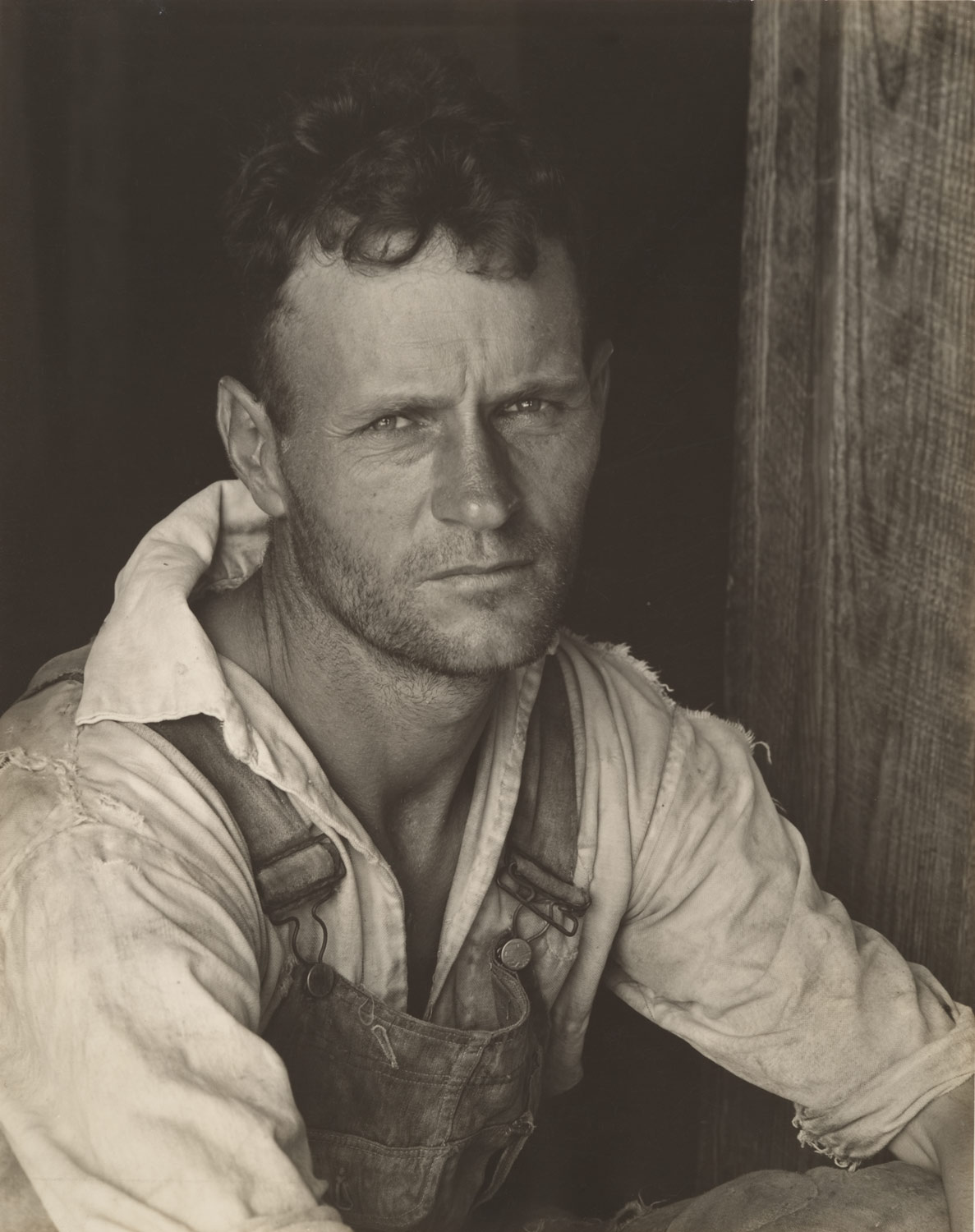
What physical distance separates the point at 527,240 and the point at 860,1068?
1024 mm

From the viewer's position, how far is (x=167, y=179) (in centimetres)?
143

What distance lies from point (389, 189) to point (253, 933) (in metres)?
0.73

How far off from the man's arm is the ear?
1.01 metres

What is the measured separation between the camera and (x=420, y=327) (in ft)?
4.30

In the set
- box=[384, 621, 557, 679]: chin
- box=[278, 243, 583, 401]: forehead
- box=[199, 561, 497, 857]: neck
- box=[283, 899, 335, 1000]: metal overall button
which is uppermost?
box=[278, 243, 583, 401]: forehead

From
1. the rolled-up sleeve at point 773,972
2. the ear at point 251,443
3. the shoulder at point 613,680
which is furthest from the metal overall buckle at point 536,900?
the ear at point 251,443

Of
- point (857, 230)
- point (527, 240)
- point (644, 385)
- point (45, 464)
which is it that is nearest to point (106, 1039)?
point (45, 464)

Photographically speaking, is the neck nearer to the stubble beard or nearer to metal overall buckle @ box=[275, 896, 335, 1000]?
the stubble beard

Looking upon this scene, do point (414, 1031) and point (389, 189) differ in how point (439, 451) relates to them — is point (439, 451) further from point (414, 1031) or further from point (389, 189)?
point (414, 1031)

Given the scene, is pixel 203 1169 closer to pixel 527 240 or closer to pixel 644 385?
pixel 527 240

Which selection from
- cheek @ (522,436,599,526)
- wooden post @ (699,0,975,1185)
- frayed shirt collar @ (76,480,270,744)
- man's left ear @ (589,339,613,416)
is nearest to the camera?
frayed shirt collar @ (76,480,270,744)

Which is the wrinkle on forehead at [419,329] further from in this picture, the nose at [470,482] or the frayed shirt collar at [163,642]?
the frayed shirt collar at [163,642]

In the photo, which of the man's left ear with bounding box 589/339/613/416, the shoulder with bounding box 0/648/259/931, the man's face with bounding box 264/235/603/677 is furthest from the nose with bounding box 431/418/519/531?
the shoulder with bounding box 0/648/259/931

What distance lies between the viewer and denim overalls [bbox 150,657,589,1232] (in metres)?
1.34
